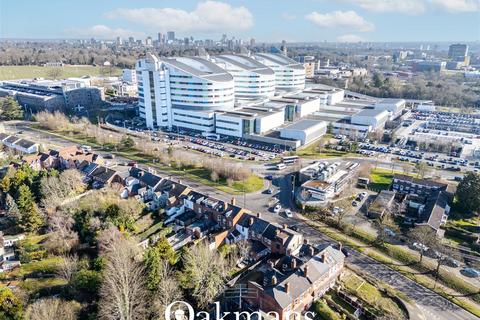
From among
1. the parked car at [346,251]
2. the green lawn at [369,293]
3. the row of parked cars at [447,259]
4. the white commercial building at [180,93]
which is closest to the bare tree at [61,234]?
the green lawn at [369,293]

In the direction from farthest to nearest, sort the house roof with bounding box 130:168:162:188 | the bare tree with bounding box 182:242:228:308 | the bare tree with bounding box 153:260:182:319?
the house roof with bounding box 130:168:162:188
the bare tree with bounding box 182:242:228:308
the bare tree with bounding box 153:260:182:319

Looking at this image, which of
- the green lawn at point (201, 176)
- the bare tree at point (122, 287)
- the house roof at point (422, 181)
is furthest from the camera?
the green lawn at point (201, 176)

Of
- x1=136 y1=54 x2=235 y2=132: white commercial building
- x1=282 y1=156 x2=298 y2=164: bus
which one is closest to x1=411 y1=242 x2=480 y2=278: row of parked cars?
x1=282 y1=156 x2=298 y2=164: bus

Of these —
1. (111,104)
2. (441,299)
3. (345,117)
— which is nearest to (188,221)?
(441,299)

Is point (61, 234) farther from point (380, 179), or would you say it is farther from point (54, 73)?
point (54, 73)

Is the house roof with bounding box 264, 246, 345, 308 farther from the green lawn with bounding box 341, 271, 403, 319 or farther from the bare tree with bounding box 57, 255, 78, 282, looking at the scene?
the bare tree with bounding box 57, 255, 78, 282

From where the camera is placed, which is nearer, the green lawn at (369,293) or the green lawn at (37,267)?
the green lawn at (369,293)

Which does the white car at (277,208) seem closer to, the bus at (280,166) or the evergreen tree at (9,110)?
the bus at (280,166)
